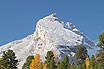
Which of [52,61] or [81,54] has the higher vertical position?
[81,54]

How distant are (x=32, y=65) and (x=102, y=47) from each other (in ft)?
72.4

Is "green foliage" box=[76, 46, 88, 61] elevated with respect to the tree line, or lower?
elevated

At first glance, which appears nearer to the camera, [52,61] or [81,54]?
[52,61]

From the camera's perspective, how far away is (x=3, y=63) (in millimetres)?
37438

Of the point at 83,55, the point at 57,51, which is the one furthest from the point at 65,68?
the point at 57,51

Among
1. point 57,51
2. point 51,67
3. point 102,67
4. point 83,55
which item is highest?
point 57,51

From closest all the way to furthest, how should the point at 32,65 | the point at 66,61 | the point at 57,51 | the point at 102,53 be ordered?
the point at 102,53 → the point at 32,65 → the point at 66,61 → the point at 57,51

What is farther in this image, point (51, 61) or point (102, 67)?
point (51, 61)

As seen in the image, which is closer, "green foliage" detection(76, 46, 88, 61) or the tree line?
the tree line

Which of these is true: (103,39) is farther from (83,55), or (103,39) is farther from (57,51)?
(57,51)

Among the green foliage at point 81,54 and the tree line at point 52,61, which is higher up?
the green foliage at point 81,54

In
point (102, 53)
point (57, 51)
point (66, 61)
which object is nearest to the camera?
point (102, 53)

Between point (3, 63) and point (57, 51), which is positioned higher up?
point (57, 51)

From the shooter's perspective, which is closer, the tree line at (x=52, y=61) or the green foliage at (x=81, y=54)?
the tree line at (x=52, y=61)
